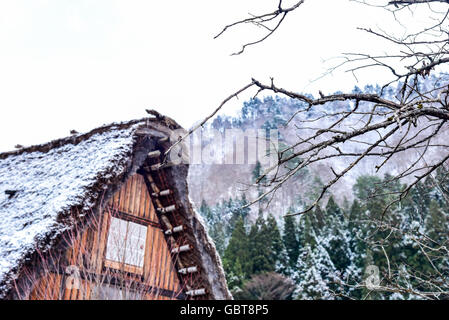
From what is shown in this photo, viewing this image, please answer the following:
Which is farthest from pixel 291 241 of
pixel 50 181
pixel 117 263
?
pixel 50 181

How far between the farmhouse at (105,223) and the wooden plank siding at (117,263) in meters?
0.01

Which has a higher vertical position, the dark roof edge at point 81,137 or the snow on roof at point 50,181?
the dark roof edge at point 81,137

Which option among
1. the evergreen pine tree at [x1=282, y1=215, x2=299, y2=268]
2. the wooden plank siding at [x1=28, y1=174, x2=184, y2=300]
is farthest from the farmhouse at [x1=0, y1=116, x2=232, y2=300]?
the evergreen pine tree at [x1=282, y1=215, x2=299, y2=268]

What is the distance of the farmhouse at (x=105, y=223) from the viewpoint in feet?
16.1

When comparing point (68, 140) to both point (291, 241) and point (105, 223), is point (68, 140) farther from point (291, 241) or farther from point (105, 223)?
point (291, 241)

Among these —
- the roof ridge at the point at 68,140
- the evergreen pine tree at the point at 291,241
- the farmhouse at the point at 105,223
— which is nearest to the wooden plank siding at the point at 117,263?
the farmhouse at the point at 105,223

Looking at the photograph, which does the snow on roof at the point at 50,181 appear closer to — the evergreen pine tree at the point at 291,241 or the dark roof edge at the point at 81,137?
the dark roof edge at the point at 81,137

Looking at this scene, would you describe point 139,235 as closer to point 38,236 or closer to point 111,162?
point 111,162

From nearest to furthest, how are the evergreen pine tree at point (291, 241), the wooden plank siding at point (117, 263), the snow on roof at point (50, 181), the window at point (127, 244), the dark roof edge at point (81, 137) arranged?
the snow on roof at point (50, 181), the wooden plank siding at point (117, 263), the window at point (127, 244), the dark roof edge at point (81, 137), the evergreen pine tree at point (291, 241)

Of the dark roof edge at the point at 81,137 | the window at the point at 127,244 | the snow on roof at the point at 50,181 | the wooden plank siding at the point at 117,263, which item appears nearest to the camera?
the snow on roof at the point at 50,181

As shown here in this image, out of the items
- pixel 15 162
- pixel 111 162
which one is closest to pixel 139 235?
pixel 111 162

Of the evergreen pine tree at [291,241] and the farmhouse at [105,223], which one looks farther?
the evergreen pine tree at [291,241]

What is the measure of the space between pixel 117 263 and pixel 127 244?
1.06 feet
